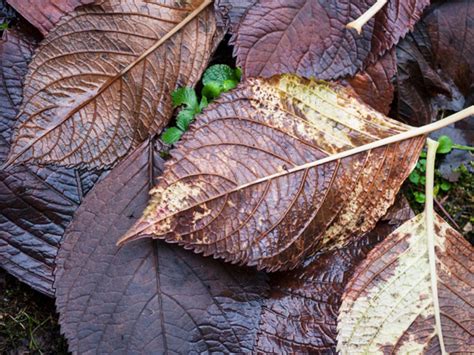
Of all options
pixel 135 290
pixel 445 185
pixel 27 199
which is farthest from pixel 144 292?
pixel 445 185

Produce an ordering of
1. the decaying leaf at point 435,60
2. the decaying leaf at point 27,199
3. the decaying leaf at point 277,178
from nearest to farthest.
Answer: the decaying leaf at point 277,178, the decaying leaf at point 27,199, the decaying leaf at point 435,60

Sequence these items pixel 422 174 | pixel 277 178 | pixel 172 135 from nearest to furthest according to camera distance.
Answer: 1. pixel 277 178
2. pixel 172 135
3. pixel 422 174

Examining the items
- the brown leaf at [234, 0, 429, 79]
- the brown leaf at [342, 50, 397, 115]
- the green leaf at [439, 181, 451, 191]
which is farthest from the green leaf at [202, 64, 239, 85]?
the green leaf at [439, 181, 451, 191]

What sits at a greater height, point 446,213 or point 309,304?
point 446,213

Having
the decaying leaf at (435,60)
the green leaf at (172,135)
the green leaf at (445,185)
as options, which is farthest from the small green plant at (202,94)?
the green leaf at (445,185)

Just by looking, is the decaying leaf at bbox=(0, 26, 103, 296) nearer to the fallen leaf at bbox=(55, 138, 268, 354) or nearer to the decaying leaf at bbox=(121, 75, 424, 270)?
the fallen leaf at bbox=(55, 138, 268, 354)

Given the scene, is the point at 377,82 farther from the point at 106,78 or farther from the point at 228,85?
the point at 106,78

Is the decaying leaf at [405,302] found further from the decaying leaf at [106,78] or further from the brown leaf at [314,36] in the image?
the decaying leaf at [106,78]
